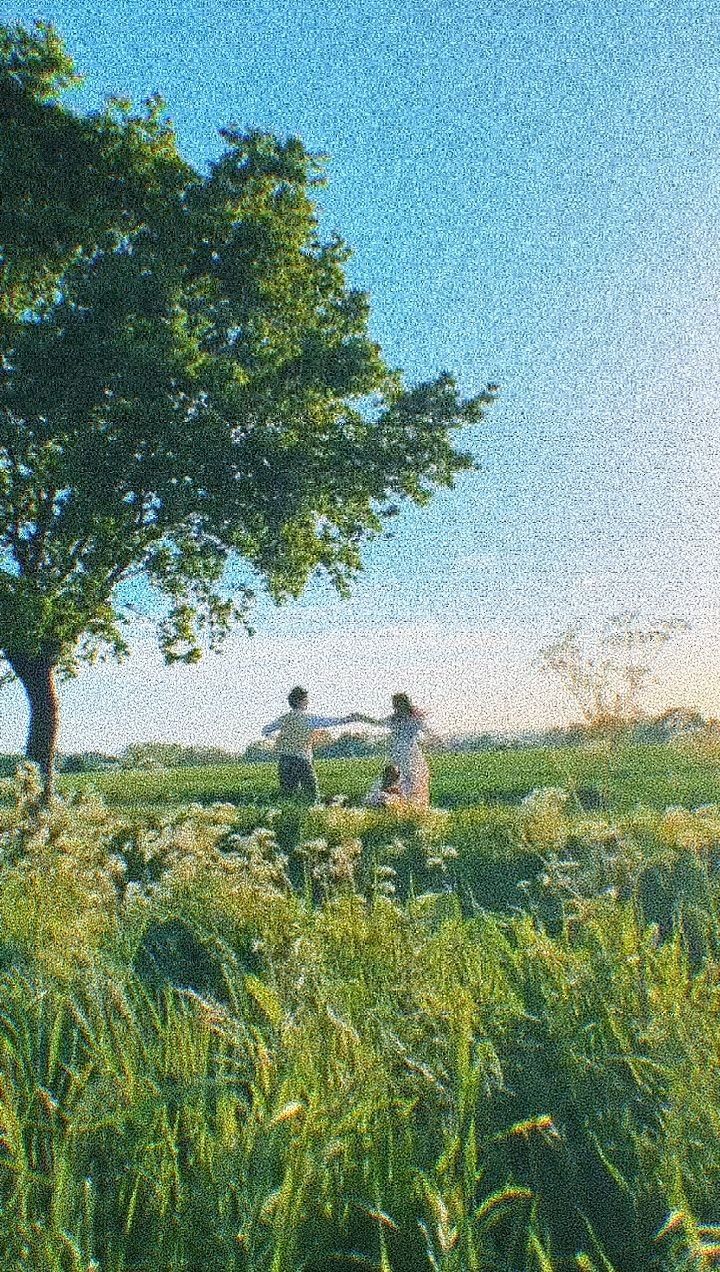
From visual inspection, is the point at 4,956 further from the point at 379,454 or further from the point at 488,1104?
the point at 379,454

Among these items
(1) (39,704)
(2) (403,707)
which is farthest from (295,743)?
(1) (39,704)

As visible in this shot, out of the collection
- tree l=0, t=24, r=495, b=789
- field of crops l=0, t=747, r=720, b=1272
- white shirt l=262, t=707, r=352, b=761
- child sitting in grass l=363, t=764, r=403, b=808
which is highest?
tree l=0, t=24, r=495, b=789

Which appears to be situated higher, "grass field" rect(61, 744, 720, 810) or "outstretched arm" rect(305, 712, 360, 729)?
"outstretched arm" rect(305, 712, 360, 729)

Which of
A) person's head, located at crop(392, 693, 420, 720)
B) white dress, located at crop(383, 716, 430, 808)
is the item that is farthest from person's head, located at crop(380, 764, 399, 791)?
person's head, located at crop(392, 693, 420, 720)

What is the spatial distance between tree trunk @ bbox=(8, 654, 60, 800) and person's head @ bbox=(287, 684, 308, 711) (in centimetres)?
825

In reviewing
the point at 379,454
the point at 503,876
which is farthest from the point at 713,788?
the point at 379,454

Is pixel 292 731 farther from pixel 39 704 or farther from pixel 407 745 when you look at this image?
pixel 39 704

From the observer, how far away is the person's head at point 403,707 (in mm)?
16500

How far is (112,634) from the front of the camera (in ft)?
80.4

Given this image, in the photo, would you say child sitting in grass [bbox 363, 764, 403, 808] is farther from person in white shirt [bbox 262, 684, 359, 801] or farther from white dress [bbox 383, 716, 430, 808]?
person in white shirt [bbox 262, 684, 359, 801]

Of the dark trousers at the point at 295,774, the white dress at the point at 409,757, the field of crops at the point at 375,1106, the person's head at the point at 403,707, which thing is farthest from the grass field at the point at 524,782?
the field of crops at the point at 375,1106

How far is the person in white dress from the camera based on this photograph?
16234 mm

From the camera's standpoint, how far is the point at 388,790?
1582cm

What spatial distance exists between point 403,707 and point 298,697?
9.51ft
